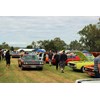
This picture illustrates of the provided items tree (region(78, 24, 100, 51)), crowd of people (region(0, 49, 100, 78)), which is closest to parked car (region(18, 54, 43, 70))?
crowd of people (region(0, 49, 100, 78))

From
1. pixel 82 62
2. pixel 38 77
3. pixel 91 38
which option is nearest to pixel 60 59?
pixel 82 62

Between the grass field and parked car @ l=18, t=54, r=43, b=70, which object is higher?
parked car @ l=18, t=54, r=43, b=70

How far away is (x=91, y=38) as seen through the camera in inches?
1041

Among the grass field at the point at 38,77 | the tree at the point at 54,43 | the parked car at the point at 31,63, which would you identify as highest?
the tree at the point at 54,43

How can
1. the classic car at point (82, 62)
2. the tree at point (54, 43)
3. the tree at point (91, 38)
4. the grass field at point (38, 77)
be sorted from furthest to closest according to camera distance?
1. the tree at point (91, 38)
2. the tree at point (54, 43)
3. the classic car at point (82, 62)
4. the grass field at point (38, 77)

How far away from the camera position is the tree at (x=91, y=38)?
24.3 meters

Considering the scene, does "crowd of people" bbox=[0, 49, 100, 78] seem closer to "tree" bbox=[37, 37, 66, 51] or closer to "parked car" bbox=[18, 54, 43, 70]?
"tree" bbox=[37, 37, 66, 51]

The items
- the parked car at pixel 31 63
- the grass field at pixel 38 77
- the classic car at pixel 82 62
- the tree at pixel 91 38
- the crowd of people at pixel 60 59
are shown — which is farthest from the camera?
the tree at pixel 91 38

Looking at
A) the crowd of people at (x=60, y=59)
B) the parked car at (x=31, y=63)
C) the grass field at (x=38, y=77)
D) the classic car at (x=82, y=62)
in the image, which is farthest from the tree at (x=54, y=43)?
the parked car at (x=31, y=63)

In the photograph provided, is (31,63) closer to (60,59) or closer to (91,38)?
(60,59)

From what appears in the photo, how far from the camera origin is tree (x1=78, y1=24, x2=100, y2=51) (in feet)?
79.8

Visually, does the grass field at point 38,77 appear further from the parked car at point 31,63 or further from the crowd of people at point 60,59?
the crowd of people at point 60,59
